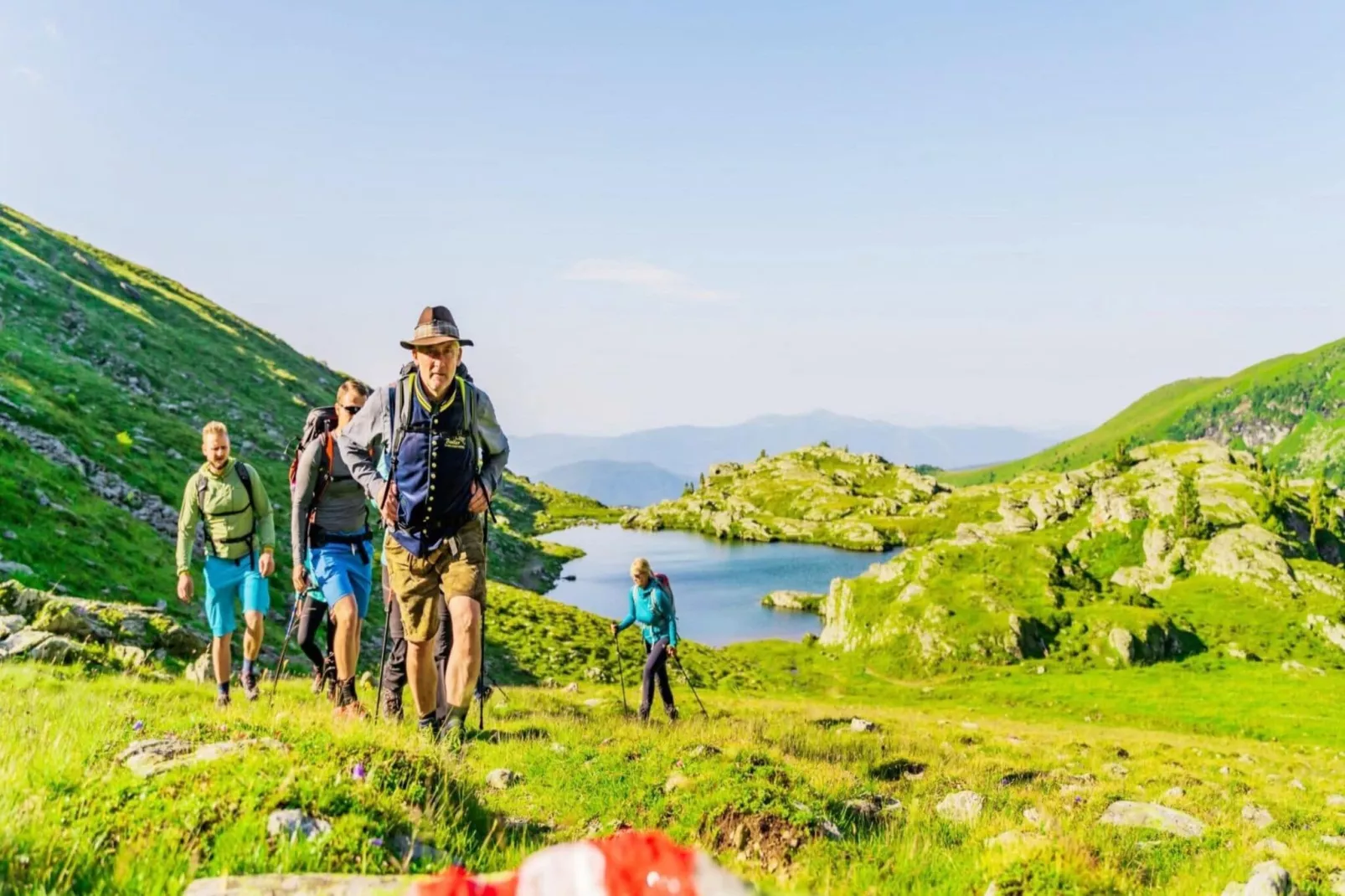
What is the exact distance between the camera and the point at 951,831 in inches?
271

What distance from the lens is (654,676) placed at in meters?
15.9

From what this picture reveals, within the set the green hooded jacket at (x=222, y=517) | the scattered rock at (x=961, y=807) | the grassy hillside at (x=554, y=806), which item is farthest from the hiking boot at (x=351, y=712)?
the scattered rock at (x=961, y=807)

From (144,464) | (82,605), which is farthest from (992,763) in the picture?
(144,464)

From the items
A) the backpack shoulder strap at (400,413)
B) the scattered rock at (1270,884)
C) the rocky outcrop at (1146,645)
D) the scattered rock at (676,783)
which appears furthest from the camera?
the rocky outcrop at (1146,645)

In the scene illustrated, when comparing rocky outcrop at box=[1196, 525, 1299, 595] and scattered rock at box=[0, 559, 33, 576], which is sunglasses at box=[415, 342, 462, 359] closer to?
scattered rock at box=[0, 559, 33, 576]

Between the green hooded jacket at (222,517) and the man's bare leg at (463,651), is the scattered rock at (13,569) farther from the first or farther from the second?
the man's bare leg at (463,651)

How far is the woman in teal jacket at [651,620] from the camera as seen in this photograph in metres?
15.0

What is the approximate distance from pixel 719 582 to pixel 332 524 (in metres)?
140

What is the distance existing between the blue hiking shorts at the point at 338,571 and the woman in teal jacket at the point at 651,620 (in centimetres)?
584

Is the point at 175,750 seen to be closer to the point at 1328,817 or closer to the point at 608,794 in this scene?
the point at 608,794

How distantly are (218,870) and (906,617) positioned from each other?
93257mm

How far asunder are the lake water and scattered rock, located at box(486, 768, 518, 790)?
193 ft

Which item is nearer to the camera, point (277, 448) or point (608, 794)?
point (608, 794)

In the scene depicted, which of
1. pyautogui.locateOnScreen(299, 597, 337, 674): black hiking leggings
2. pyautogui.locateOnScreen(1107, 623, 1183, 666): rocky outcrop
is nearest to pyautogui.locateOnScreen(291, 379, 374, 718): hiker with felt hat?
pyautogui.locateOnScreen(299, 597, 337, 674): black hiking leggings
